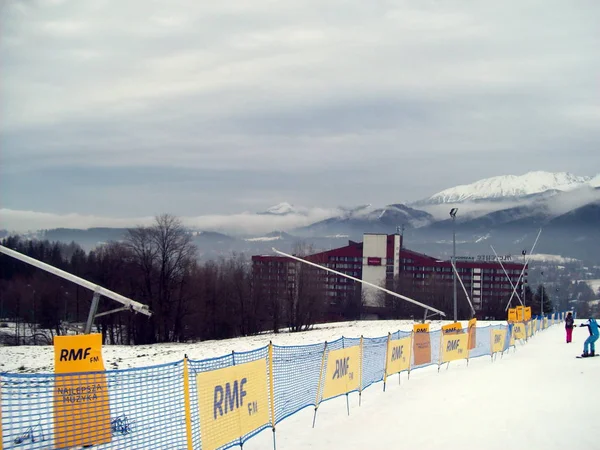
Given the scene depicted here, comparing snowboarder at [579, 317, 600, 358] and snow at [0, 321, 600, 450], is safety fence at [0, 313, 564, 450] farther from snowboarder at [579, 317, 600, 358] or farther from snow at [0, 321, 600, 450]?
snowboarder at [579, 317, 600, 358]

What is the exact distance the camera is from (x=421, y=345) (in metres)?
22.5

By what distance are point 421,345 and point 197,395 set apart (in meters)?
14.0

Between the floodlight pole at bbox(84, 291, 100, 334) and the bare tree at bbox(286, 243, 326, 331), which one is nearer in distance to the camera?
the floodlight pole at bbox(84, 291, 100, 334)

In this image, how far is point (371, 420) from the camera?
13.6 metres

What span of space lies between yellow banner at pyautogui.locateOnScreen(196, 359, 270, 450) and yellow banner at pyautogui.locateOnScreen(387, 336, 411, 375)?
7.86 metres

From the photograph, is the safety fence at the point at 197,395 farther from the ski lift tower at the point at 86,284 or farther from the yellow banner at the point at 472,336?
the yellow banner at the point at 472,336

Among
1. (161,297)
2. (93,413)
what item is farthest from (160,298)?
(93,413)

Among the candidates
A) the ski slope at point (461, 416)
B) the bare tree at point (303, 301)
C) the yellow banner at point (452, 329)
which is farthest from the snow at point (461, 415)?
the bare tree at point (303, 301)

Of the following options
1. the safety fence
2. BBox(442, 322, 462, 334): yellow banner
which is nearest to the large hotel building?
BBox(442, 322, 462, 334): yellow banner

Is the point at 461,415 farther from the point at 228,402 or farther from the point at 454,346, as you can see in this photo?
the point at 454,346

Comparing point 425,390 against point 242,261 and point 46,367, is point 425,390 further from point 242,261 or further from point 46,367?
point 242,261

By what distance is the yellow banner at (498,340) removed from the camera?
29.1 meters

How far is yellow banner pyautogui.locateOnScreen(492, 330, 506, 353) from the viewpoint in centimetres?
2910

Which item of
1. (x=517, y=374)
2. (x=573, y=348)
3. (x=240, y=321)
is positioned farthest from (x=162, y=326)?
(x=517, y=374)
